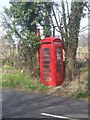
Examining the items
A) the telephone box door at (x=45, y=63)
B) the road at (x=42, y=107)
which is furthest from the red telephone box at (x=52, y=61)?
the road at (x=42, y=107)

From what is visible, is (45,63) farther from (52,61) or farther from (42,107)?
(42,107)

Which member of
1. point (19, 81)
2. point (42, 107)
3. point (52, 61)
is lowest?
point (42, 107)

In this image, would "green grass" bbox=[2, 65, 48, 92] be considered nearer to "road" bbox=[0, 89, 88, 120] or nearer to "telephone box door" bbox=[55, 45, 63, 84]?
"telephone box door" bbox=[55, 45, 63, 84]

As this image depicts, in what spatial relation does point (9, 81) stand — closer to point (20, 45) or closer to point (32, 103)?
point (20, 45)

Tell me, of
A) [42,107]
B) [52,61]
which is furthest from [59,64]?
[42,107]

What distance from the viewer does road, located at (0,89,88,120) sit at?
923cm

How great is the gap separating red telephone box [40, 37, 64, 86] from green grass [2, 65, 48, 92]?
0.55 metres

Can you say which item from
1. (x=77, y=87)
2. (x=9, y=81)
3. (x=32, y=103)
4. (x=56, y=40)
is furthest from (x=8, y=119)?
(x=9, y=81)

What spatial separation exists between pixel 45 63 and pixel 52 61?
617mm

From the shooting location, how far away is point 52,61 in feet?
49.1

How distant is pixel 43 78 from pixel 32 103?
4.30 meters

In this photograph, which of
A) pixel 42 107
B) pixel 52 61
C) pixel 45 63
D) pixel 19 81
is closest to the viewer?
pixel 42 107

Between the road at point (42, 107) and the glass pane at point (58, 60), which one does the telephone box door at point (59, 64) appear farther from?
the road at point (42, 107)

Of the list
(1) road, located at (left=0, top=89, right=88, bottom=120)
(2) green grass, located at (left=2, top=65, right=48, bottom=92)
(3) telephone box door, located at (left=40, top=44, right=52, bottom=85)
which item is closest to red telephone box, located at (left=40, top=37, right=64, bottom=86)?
(3) telephone box door, located at (left=40, top=44, right=52, bottom=85)
